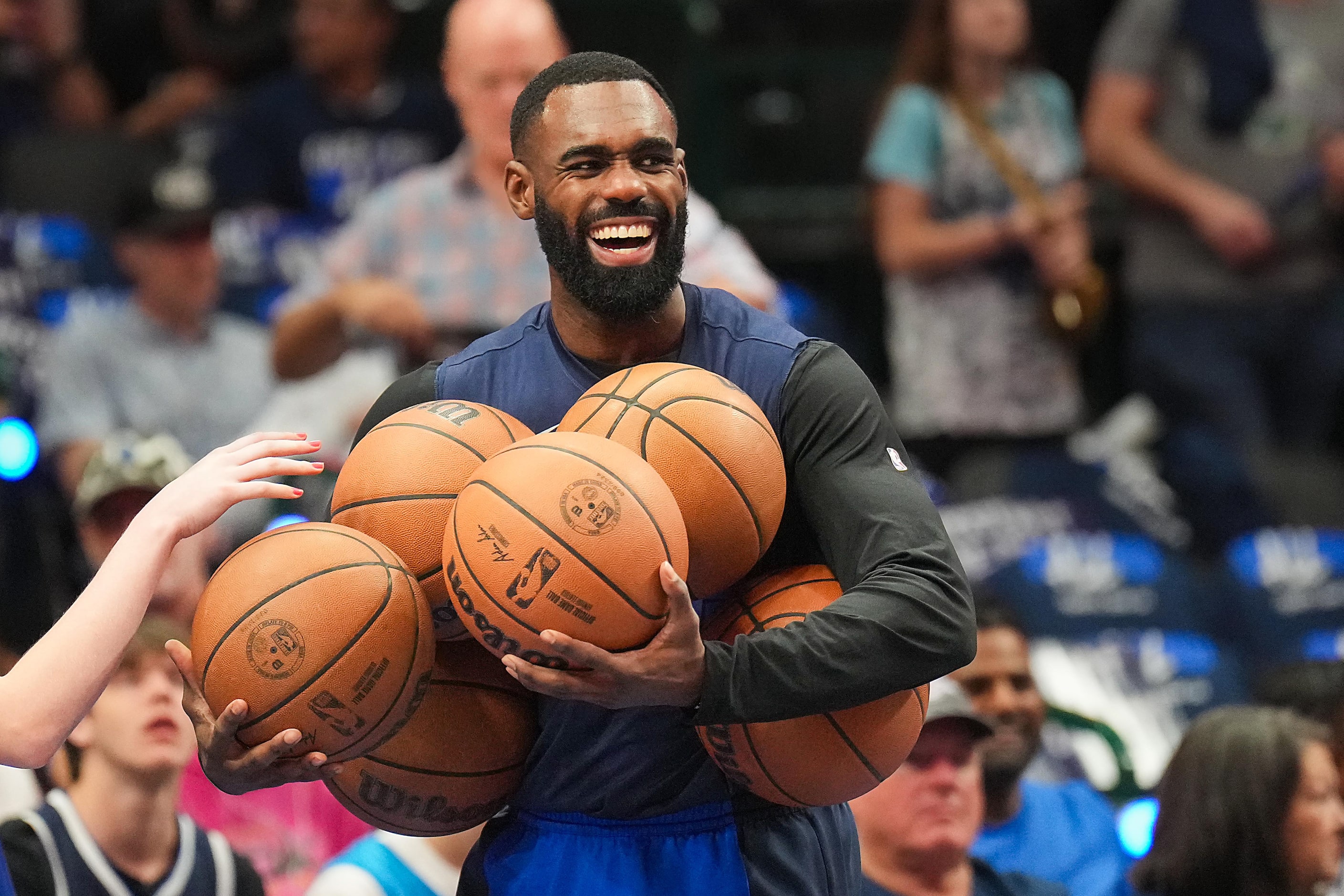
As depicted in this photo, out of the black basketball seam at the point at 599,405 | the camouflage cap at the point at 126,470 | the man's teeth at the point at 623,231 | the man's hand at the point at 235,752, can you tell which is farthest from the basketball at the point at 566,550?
the camouflage cap at the point at 126,470

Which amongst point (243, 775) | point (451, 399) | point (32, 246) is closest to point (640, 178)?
point (451, 399)

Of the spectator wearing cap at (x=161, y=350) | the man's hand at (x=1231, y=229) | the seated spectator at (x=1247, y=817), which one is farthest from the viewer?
the man's hand at (x=1231, y=229)

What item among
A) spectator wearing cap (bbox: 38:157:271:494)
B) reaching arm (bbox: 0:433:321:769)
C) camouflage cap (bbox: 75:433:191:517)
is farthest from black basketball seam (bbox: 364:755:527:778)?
spectator wearing cap (bbox: 38:157:271:494)

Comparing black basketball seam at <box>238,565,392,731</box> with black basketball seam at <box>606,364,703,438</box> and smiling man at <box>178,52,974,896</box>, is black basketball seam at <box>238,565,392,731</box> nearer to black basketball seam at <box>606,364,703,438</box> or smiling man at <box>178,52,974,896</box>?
smiling man at <box>178,52,974,896</box>

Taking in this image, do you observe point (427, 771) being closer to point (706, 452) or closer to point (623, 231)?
point (706, 452)

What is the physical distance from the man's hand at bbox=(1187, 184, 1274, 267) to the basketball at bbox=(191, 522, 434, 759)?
525 cm

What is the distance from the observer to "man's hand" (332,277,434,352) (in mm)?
5066

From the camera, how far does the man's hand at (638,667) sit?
2658 mm

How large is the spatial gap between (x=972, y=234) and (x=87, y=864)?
4.31 meters

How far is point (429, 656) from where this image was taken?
2.91m

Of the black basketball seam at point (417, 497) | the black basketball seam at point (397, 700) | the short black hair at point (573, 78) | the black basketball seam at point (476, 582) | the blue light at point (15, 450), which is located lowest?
the blue light at point (15, 450)

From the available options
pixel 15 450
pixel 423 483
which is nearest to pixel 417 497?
pixel 423 483

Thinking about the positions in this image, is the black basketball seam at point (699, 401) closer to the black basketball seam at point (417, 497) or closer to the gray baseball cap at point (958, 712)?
the black basketball seam at point (417, 497)

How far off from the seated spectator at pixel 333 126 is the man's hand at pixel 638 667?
5.52 m
